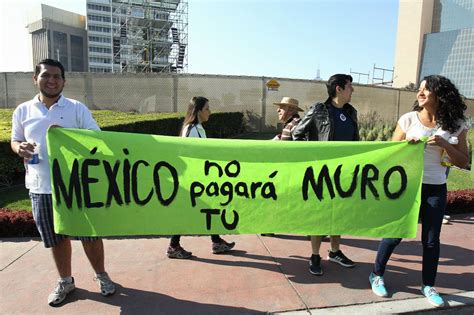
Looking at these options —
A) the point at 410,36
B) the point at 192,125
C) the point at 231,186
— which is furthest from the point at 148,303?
the point at 410,36

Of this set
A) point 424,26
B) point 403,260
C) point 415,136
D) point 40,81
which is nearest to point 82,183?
point 40,81

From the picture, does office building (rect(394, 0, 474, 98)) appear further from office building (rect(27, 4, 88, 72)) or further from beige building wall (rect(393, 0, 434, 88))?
office building (rect(27, 4, 88, 72))

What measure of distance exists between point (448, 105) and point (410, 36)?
62.6 meters

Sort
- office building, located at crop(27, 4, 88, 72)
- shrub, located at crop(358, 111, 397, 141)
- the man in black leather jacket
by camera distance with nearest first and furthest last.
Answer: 1. the man in black leather jacket
2. shrub, located at crop(358, 111, 397, 141)
3. office building, located at crop(27, 4, 88, 72)

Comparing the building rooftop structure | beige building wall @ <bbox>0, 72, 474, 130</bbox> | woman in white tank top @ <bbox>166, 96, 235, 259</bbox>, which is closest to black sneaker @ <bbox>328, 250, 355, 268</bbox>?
woman in white tank top @ <bbox>166, 96, 235, 259</bbox>

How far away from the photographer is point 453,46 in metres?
54.1

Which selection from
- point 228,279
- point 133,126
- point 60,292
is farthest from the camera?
point 133,126

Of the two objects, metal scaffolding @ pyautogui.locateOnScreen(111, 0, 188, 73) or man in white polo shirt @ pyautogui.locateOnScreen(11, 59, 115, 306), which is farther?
metal scaffolding @ pyautogui.locateOnScreen(111, 0, 188, 73)

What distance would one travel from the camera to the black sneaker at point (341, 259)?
4.03 metres

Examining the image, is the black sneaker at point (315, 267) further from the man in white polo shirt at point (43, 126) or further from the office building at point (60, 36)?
the office building at point (60, 36)

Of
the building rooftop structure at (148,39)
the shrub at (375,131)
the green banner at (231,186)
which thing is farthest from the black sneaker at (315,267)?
the building rooftop structure at (148,39)

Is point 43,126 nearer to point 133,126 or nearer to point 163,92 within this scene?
point 133,126

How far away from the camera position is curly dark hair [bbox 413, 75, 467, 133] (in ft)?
10.2

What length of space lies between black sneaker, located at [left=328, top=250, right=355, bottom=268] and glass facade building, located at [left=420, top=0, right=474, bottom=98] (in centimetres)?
5682
